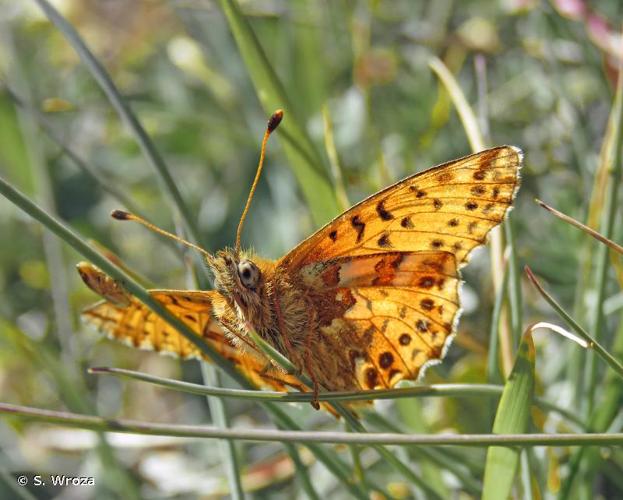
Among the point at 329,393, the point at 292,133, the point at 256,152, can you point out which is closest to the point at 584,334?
the point at 329,393

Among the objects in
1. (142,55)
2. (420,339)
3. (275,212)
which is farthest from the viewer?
(142,55)

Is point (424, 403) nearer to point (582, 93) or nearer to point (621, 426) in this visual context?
point (621, 426)

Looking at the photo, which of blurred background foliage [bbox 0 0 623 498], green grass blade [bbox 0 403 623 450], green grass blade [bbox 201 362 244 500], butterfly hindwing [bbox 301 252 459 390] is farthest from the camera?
blurred background foliage [bbox 0 0 623 498]

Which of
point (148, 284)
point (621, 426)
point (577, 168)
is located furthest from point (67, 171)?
point (621, 426)

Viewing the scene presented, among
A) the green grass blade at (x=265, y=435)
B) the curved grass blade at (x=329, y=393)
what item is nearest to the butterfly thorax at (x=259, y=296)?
the curved grass blade at (x=329, y=393)

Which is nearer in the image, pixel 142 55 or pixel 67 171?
pixel 67 171

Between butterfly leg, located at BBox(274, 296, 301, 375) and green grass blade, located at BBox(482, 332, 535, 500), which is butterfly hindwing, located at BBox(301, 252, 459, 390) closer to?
butterfly leg, located at BBox(274, 296, 301, 375)

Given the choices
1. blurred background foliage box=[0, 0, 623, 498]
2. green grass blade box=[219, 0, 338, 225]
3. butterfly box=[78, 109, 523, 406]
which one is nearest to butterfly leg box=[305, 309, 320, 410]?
butterfly box=[78, 109, 523, 406]

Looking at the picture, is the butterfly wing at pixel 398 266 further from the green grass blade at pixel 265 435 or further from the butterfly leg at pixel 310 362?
the green grass blade at pixel 265 435
